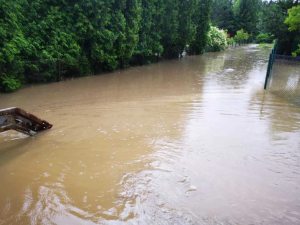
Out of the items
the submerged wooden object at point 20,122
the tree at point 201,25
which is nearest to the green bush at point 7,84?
the submerged wooden object at point 20,122

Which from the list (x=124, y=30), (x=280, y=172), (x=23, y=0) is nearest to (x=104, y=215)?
(x=280, y=172)

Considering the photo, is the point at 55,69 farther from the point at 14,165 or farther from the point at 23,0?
the point at 14,165

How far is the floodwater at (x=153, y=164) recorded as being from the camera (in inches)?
128

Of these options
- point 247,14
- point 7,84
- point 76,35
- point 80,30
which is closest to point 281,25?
point 80,30

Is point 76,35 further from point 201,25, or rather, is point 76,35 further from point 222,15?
point 222,15

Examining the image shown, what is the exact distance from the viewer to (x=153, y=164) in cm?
441

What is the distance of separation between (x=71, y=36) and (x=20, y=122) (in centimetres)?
825

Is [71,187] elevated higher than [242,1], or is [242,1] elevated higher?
[242,1]

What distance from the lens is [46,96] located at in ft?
30.5

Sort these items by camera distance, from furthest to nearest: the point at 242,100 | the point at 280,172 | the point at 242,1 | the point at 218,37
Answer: the point at 242,1
the point at 218,37
the point at 242,100
the point at 280,172

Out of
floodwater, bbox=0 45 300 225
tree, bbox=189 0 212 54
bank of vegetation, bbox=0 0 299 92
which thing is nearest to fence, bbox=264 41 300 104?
floodwater, bbox=0 45 300 225

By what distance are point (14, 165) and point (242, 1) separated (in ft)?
237

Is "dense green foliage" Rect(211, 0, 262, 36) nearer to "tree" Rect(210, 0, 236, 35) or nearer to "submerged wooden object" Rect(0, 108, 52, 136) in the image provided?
"tree" Rect(210, 0, 236, 35)

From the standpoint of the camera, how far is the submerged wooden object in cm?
478
